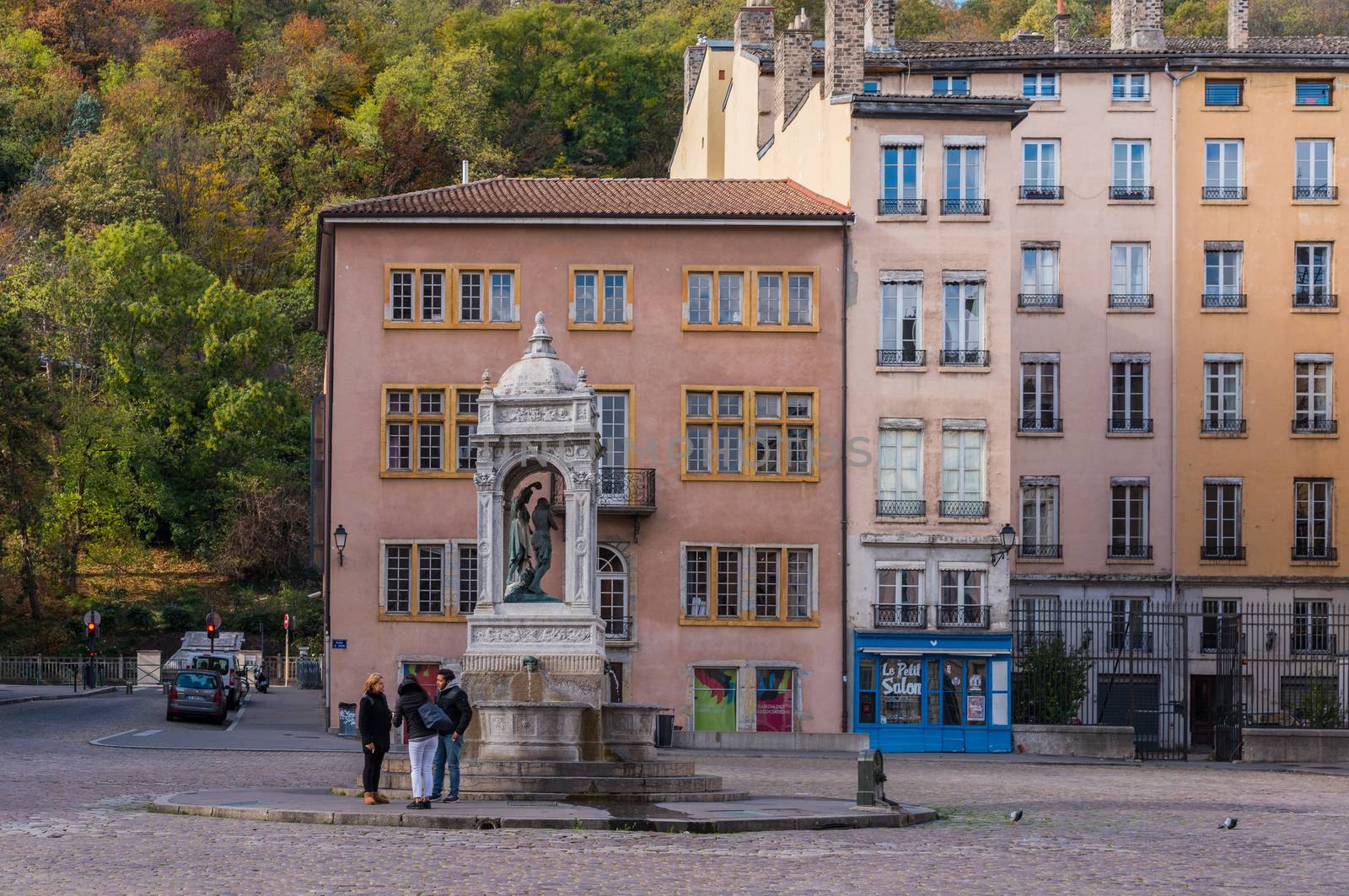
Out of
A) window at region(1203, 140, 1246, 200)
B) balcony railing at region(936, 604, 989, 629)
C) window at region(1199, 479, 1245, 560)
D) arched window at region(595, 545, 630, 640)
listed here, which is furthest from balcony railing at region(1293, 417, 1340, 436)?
arched window at region(595, 545, 630, 640)

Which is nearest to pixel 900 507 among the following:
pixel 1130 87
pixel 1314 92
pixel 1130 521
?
pixel 1130 521

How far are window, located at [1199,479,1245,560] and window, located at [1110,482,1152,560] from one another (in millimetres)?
1561

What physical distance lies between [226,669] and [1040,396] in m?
22.7

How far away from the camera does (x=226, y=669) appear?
5462cm

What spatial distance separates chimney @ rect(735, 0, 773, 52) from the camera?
61484 mm

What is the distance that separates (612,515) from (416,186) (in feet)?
171

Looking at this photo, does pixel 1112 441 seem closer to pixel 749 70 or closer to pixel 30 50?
pixel 749 70

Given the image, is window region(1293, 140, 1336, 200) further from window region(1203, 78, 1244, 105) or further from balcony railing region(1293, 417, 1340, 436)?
balcony railing region(1293, 417, 1340, 436)

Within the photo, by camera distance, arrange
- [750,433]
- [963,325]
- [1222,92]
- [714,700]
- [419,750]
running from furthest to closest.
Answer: [1222,92], [963,325], [750,433], [714,700], [419,750]

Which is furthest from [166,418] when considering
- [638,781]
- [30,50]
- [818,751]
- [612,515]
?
[638,781]

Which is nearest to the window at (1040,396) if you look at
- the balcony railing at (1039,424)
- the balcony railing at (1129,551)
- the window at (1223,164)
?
the balcony railing at (1039,424)

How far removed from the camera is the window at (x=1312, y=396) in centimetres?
5534

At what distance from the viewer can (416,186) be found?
3765 inches

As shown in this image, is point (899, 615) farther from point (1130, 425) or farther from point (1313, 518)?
point (1313, 518)
